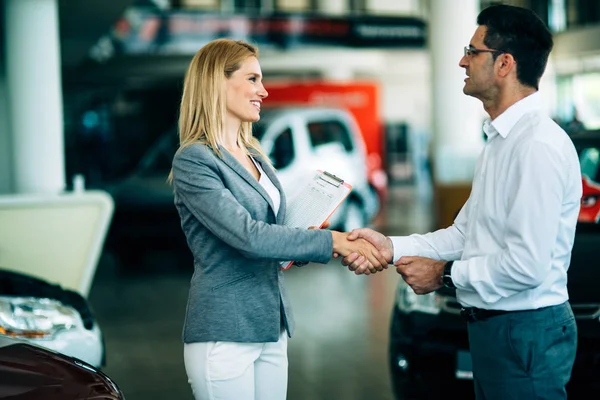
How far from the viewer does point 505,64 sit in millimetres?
3016

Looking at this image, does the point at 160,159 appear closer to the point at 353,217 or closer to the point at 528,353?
the point at 353,217

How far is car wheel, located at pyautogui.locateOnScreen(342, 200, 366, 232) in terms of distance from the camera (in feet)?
45.1

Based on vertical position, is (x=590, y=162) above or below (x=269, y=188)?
below

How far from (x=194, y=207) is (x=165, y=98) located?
39.6 ft

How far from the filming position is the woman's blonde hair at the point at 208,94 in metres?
3.06

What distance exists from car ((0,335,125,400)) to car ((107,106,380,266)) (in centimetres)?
687

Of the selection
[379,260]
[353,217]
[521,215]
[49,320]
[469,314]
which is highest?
[521,215]

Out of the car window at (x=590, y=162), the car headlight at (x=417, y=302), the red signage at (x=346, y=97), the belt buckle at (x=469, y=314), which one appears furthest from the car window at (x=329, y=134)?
the belt buckle at (x=469, y=314)

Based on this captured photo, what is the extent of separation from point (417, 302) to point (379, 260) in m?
1.54

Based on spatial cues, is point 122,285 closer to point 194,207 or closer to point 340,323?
point 340,323

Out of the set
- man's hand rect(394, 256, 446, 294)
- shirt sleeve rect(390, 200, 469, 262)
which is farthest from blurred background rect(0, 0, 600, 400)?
man's hand rect(394, 256, 446, 294)

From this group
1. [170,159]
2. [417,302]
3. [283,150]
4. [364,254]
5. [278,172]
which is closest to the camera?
[364,254]

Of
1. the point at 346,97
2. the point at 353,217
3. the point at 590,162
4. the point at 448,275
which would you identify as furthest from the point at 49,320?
the point at 346,97

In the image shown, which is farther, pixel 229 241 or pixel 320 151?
pixel 320 151
